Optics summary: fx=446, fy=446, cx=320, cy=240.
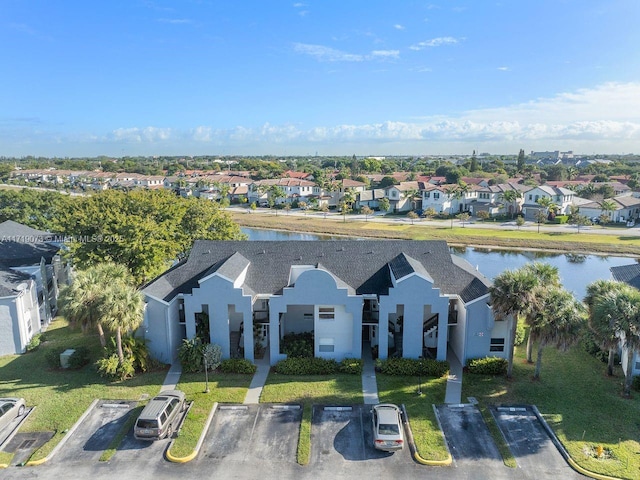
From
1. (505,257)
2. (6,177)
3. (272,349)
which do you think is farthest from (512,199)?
(6,177)

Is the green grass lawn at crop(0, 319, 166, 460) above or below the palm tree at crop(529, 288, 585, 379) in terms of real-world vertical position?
below

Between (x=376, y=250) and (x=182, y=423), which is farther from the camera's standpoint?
(x=376, y=250)

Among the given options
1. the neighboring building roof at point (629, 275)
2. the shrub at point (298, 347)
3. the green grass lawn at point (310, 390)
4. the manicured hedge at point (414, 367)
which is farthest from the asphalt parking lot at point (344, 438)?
the neighboring building roof at point (629, 275)

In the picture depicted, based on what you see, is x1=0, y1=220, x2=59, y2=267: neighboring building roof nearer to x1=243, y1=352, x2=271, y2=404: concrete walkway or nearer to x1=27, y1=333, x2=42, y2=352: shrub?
x1=27, y1=333, x2=42, y2=352: shrub

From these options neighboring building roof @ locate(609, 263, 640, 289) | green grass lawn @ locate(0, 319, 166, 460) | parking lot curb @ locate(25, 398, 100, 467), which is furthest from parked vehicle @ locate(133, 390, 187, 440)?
neighboring building roof @ locate(609, 263, 640, 289)

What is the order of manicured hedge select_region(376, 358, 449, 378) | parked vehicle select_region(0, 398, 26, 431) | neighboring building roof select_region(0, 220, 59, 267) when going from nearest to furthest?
parked vehicle select_region(0, 398, 26, 431) < manicured hedge select_region(376, 358, 449, 378) < neighboring building roof select_region(0, 220, 59, 267)

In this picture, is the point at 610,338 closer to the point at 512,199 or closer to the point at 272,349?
the point at 272,349

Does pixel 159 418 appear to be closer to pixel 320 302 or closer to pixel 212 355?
pixel 212 355

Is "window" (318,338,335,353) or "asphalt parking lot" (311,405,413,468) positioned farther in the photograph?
"window" (318,338,335,353)
